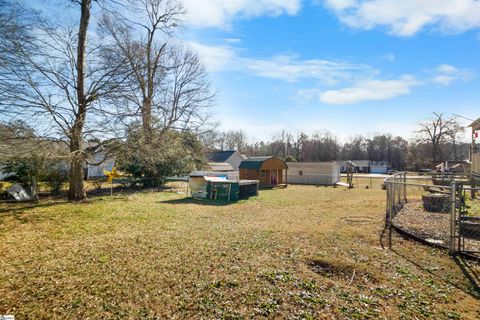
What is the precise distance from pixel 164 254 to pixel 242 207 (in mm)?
7719

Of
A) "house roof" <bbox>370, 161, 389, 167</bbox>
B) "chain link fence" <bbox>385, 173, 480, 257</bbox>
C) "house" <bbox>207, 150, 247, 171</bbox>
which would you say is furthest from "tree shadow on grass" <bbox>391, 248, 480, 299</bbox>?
"house roof" <bbox>370, 161, 389, 167</bbox>

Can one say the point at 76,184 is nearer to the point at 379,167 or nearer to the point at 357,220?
the point at 357,220

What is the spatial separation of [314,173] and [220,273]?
27.8 meters

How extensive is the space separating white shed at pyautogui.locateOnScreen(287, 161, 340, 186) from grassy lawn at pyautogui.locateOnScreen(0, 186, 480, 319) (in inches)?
886

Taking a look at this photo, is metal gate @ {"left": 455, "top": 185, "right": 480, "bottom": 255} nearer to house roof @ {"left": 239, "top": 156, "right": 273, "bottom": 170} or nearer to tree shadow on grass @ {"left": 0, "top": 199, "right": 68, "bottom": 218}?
tree shadow on grass @ {"left": 0, "top": 199, "right": 68, "bottom": 218}

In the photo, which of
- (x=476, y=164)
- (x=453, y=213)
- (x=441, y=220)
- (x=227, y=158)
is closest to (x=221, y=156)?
(x=227, y=158)

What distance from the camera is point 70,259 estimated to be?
5344mm

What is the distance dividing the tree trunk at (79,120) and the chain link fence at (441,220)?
39.1 feet

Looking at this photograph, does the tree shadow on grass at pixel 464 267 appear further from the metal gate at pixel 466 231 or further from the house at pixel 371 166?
the house at pixel 371 166

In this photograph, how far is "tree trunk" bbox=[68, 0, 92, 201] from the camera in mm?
11156

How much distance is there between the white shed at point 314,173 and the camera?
3020cm

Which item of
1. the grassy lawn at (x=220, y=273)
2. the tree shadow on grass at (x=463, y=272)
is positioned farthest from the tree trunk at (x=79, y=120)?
the tree shadow on grass at (x=463, y=272)

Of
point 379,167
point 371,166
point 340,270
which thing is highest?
point 371,166

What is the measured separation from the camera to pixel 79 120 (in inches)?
435
